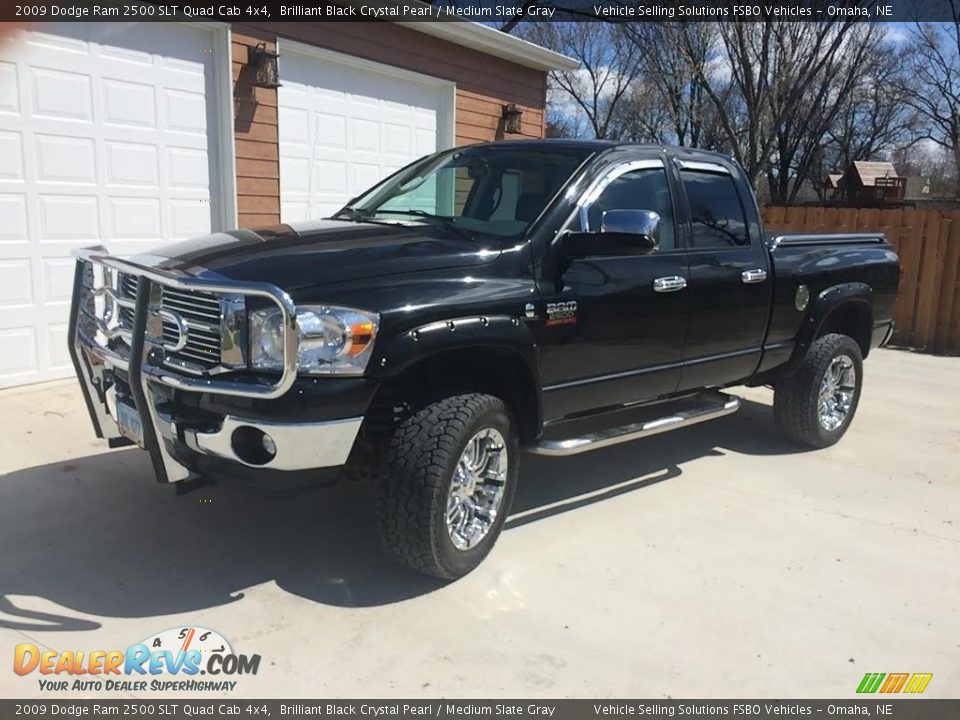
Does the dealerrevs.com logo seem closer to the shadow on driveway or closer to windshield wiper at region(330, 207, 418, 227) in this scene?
the shadow on driveway

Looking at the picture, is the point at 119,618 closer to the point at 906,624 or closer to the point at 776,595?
the point at 776,595

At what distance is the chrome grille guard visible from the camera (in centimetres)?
304

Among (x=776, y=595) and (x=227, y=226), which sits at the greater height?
(x=227, y=226)

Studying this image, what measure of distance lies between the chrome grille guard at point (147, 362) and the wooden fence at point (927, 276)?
9.44m

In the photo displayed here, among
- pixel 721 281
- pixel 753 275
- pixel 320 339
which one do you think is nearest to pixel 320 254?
pixel 320 339

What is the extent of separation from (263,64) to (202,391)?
17.7 feet

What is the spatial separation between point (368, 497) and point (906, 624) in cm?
271

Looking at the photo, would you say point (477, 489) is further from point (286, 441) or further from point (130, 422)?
point (130, 422)

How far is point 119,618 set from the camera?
3.33 meters

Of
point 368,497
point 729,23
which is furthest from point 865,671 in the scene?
point 729,23

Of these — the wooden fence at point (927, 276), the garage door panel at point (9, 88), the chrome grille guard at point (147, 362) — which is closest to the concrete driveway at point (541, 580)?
the chrome grille guard at point (147, 362)

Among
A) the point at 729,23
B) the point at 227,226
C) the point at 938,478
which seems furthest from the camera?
the point at 729,23

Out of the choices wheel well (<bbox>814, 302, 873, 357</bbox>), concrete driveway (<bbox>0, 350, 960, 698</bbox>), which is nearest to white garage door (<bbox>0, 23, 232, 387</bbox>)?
concrete driveway (<bbox>0, 350, 960, 698</bbox>)
